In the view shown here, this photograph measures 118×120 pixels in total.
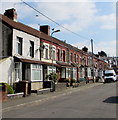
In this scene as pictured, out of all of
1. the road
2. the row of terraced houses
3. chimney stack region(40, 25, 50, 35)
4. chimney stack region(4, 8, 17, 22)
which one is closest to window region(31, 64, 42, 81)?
the row of terraced houses

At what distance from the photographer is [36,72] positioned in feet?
73.8

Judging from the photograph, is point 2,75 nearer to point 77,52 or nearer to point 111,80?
point 77,52

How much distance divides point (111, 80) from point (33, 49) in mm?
27156

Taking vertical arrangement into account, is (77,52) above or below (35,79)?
above

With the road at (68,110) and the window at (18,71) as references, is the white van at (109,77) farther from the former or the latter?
the road at (68,110)

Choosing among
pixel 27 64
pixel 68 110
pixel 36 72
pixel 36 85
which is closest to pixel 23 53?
pixel 27 64

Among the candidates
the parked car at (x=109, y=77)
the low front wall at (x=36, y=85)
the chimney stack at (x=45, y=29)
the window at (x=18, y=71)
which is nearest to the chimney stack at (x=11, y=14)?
the window at (x=18, y=71)

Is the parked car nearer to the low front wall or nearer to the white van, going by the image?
the white van

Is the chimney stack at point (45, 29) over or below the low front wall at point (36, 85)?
over

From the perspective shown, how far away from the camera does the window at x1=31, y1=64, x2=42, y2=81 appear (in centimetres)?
2187

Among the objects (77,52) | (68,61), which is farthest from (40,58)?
(77,52)

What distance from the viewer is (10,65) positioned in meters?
18.9

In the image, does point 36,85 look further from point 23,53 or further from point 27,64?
point 23,53

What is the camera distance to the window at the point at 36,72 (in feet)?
71.8
